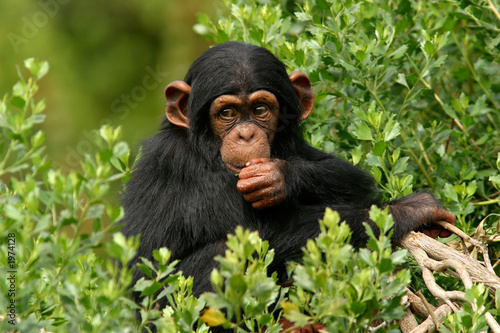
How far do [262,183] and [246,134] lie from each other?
40 centimetres

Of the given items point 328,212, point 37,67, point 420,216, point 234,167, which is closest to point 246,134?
point 234,167

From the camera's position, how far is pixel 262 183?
4.21 meters

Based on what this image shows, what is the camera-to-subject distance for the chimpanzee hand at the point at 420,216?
4115mm

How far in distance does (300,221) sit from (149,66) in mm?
8903

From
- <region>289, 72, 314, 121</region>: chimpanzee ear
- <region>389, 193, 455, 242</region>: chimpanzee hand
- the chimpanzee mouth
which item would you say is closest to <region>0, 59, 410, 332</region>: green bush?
<region>389, 193, 455, 242</region>: chimpanzee hand

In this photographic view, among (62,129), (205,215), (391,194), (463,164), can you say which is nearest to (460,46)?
(463,164)

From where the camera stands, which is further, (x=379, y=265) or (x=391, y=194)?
(x=391, y=194)

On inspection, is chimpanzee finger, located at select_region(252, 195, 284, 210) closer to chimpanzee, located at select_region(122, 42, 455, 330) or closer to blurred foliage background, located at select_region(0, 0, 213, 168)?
chimpanzee, located at select_region(122, 42, 455, 330)

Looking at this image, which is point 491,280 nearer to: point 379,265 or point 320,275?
point 379,265

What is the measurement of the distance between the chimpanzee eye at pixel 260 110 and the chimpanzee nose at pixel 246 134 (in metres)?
0.20

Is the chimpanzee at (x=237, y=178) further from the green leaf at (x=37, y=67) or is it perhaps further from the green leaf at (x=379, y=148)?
the green leaf at (x=37, y=67)

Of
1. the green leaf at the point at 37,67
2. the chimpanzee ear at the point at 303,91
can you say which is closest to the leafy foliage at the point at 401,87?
the chimpanzee ear at the point at 303,91

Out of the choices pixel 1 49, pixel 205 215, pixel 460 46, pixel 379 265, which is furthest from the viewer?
pixel 1 49

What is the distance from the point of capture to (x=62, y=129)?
11742 millimetres
